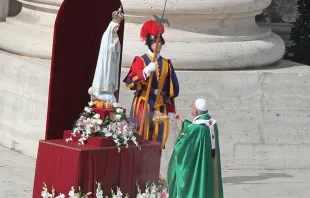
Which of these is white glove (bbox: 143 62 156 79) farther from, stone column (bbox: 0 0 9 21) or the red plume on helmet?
stone column (bbox: 0 0 9 21)

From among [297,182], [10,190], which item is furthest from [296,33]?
[10,190]

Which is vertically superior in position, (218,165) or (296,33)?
(296,33)

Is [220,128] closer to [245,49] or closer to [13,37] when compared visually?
[245,49]

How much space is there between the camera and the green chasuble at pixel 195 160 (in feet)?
38.3

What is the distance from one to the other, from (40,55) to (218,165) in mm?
3589

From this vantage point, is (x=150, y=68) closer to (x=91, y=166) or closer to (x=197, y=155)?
(x=197, y=155)

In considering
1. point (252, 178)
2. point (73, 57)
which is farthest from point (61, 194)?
point (252, 178)

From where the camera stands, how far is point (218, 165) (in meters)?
11.9

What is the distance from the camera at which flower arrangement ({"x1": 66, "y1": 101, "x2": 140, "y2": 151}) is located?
11531 mm

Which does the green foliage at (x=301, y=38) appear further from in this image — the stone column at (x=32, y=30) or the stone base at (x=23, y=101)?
the stone base at (x=23, y=101)

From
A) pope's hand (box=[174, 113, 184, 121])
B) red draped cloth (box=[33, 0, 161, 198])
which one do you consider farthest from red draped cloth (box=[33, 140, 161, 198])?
pope's hand (box=[174, 113, 184, 121])

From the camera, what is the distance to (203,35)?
14.8 metres

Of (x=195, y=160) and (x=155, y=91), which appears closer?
(x=195, y=160)

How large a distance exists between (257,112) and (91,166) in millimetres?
3487
